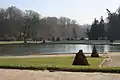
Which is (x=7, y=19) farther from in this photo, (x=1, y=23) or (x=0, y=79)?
(x=0, y=79)

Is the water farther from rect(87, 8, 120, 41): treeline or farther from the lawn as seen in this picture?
rect(87, 8, 120, 41): treeline

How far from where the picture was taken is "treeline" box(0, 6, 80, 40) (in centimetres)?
9525

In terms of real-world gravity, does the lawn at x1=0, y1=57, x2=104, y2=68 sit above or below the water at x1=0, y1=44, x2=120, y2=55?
above

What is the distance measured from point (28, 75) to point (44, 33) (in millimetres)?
94230

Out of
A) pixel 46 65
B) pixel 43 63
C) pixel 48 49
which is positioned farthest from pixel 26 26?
pixel 46 65

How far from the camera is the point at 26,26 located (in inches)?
3792

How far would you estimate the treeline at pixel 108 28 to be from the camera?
284ft

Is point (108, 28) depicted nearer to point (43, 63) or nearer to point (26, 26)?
point (26, 26)

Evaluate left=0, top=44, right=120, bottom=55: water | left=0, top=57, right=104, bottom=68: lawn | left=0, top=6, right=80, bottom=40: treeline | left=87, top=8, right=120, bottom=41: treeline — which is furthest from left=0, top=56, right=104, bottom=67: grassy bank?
left=0, top=6, right=80, bottom=40: treeline

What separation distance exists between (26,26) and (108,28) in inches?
1107

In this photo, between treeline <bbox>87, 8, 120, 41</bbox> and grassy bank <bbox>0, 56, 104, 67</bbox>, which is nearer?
grassy bank <bbox>0, 56, 104, 67</bbox>

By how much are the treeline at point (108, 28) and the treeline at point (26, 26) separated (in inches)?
689

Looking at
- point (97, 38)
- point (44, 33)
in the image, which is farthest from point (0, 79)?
point (44, 33)

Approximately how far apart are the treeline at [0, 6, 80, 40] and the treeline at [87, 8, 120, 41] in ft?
57.4
